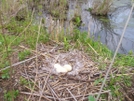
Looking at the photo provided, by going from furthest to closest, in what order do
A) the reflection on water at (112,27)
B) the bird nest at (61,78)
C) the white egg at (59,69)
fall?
the reflection on water at (112,27)
the white egg at (59,69)
the bird nest at (61,78)

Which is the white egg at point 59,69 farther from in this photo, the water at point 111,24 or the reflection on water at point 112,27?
the reflection on water at point 112,27

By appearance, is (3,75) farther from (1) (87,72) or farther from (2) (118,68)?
(2) (118,68)

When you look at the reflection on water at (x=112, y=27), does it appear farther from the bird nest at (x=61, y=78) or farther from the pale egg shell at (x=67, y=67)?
the pale egg shell at (x=67, y=67)

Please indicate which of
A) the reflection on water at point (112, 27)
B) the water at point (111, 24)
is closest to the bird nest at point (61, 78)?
the water at point (111, 24)

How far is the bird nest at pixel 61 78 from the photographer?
200cm

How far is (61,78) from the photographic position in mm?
2143

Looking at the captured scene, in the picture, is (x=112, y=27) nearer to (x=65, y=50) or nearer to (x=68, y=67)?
(x=65, y=50)

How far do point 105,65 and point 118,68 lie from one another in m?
0.15

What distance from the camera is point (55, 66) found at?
2252mm

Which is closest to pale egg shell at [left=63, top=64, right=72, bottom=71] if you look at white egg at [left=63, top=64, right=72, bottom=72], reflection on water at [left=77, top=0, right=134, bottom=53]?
white egg at [left=63, top=64, right=72, bottom=72]

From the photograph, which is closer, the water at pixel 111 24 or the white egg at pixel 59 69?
the white egg at pixel 59 69

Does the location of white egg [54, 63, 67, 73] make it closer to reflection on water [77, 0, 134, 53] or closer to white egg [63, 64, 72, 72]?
white egg [63, 64, 72, 72]

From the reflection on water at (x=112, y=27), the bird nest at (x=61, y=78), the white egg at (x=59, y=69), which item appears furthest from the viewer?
the reflection on water at (x=112, y=27)

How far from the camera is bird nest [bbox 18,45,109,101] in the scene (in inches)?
78.9
